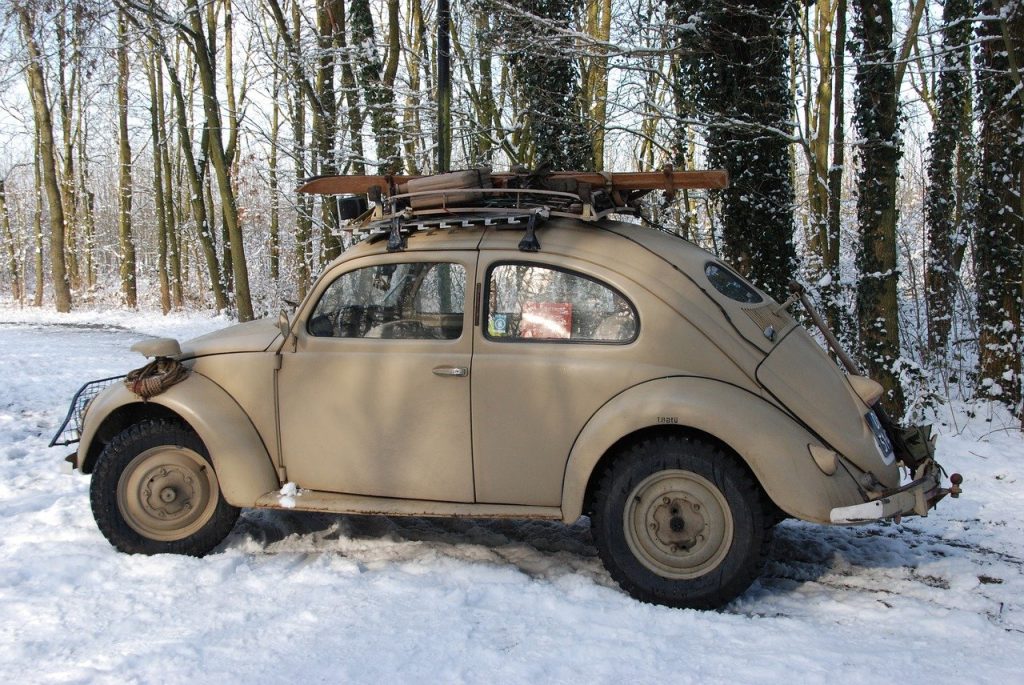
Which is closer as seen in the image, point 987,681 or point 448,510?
point 987,681

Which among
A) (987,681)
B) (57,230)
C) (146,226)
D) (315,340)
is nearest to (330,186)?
(315,340)

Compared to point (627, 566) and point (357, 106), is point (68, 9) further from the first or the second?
point (627, 566)

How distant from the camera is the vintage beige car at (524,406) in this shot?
4.35 m

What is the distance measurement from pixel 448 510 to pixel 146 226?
60.5 m

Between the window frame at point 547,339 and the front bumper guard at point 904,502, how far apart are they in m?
1.31

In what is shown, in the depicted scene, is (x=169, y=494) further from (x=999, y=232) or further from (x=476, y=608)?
(x=999, y=232)

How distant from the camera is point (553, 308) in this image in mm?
4742

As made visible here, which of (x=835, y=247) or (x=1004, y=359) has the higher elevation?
(x=835, y=247)

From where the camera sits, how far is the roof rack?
4.91m

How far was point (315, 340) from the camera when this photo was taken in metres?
5.09

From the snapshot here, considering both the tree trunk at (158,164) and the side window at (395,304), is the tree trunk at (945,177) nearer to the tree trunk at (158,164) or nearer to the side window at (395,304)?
the side window at (395,304)

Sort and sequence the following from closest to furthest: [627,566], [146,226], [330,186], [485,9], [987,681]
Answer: [987,681]
[627,566]
[330,186]
[485,9]
[146,226]

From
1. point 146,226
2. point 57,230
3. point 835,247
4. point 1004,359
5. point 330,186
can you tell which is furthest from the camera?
point 146,226

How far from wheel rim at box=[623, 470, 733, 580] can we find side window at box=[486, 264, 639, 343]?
78 cm
